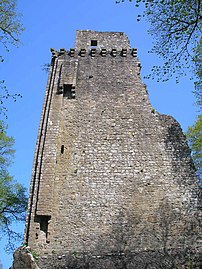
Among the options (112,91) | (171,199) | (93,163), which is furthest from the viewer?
(112,91)

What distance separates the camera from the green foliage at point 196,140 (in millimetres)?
19109

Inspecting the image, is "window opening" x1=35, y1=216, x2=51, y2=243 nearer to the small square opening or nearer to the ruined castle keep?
the ruined castle keep

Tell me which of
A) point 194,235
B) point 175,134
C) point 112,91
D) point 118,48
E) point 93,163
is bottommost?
point 194,235

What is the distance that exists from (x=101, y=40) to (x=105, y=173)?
32.0 feet

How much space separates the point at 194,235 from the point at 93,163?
4688 mm

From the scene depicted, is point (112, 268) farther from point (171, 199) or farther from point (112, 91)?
point (112, 91)

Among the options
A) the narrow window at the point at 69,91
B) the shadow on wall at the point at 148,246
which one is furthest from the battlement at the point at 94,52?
the shadow on wall at the point at 148,246

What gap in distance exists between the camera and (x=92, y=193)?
44.9 ft

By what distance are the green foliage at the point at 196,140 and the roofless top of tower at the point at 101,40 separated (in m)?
5.78

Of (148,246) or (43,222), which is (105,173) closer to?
(43,222)

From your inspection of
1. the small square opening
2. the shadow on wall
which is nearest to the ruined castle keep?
the shadow on wall

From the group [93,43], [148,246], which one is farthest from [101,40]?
[148,246]

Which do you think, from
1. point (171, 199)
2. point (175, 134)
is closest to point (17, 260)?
point (171, 199)

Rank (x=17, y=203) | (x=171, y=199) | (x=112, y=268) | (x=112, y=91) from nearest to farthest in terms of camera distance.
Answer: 1. (x=112, y=268)
2. (x=171, y=199)
3. (x=112, y=91)
4. (x=17, y=203)
